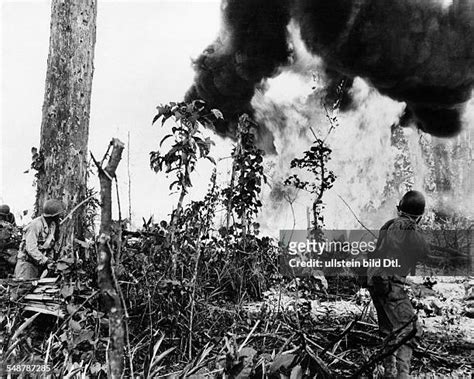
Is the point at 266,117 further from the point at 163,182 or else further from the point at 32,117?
the point at 32,117

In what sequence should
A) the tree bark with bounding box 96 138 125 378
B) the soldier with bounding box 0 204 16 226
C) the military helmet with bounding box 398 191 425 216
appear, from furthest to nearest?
1. the soldier with bounding box 0 204 16 226
2. the military helmet with bounding box 398 191 425 216
3. the tree bark with bounding box 96 138 125 378

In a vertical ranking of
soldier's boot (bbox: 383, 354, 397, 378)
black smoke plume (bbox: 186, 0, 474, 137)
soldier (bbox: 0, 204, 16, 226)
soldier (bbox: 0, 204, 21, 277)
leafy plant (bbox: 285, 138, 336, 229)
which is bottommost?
soldier's boot (bbox: 383, 354, 397, 378)

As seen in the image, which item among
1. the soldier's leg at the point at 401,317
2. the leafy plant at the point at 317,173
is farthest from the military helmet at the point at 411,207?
the leafy plant at the point at 317,173

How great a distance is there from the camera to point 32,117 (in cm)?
473

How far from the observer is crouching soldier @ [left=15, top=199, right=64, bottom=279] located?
13.0ft

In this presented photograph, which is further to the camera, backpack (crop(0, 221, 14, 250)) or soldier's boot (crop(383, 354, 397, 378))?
backpack (crop(0, 221, 14, 250))

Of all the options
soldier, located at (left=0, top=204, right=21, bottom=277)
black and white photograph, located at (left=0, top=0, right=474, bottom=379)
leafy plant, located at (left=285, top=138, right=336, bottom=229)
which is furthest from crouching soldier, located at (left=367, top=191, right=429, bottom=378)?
soldier, located at (left=0, top=204, right=21, bottom=277)

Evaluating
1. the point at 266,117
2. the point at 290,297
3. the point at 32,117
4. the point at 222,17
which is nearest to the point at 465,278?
the point at 290,297

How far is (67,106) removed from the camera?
436 cm

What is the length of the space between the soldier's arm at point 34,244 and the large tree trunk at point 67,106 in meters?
0.37

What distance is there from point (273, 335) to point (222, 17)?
2.75 metres

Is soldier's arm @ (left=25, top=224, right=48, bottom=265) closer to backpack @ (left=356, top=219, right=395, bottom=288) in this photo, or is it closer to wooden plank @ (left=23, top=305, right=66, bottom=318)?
wooden plank @ (left=23, top=305, right=66, bottom=318)

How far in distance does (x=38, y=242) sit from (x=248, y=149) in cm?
199

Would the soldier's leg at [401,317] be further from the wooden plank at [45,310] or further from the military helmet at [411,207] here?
the wooden plank at [45,310]
